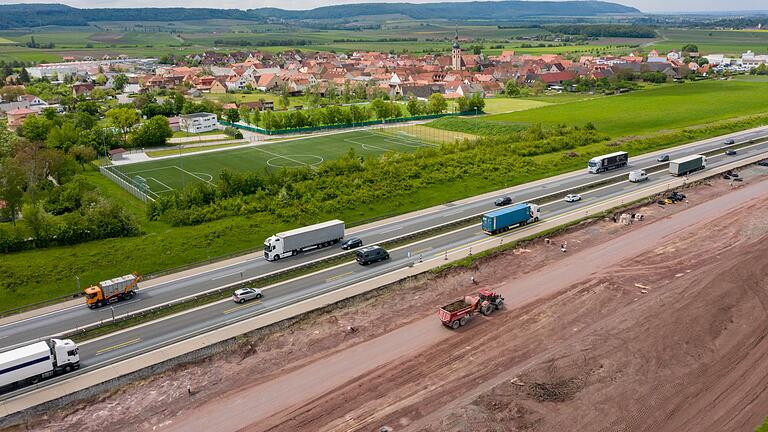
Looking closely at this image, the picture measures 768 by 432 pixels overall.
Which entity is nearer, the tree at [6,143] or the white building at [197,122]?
the tree at [6,143]

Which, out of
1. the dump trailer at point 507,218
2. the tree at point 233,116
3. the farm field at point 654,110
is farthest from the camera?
the tree at point 233,116

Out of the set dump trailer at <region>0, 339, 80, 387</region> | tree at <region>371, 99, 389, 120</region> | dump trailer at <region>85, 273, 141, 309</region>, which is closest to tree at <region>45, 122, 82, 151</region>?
dump trailer at <region>85, 273, 141, 309</region>

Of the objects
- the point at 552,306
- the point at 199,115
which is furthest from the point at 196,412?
the point at 199,115

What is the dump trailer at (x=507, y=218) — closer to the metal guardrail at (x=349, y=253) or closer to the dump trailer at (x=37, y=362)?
the metal guardrail at (x=349, y=253)

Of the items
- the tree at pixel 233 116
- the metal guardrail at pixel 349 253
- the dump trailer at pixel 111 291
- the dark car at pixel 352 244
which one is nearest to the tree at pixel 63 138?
the tree at pixel 233 116

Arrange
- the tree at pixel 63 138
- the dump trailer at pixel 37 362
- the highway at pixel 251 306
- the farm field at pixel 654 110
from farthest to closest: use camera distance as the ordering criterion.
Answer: the farm field at pixel 654 110, the tree at pixel 63 138, the highway at pixel 251 306, the dump trailer at pixel 37 362

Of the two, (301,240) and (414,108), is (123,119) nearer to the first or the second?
(414,108)
